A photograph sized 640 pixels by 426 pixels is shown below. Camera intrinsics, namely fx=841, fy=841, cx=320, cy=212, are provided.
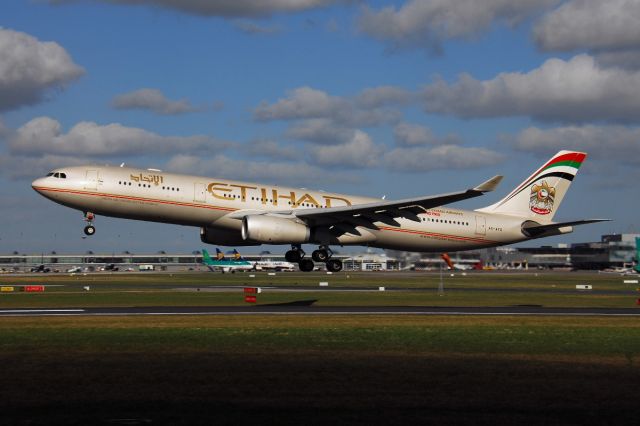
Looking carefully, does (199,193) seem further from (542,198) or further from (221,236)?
(542,198)

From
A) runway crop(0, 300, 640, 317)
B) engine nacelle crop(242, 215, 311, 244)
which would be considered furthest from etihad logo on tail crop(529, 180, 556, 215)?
engine nacelle crop(242, 215, 311, 244)

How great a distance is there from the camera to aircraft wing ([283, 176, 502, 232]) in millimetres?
50366

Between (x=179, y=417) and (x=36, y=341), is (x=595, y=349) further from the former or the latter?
(x=36, y=341)

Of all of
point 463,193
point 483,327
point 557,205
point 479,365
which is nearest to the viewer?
point 479,365

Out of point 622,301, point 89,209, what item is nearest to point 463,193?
point 622,301

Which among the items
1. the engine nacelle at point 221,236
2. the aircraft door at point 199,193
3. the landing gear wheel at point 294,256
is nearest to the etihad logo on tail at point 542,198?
the landing gear wheel at point 294,256

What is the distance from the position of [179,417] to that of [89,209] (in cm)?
3770

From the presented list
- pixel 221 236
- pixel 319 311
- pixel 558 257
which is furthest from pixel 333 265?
pixel 558 257

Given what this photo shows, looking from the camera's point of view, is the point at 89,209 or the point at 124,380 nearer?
the point at 124,380

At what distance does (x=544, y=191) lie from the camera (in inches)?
2562

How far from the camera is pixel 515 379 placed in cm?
2061

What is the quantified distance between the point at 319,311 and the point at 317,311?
0.34 ft

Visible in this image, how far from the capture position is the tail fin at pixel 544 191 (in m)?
64.2

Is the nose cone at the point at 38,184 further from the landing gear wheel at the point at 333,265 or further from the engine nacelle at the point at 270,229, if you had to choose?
the landing gear wheel at the point at 333,265
